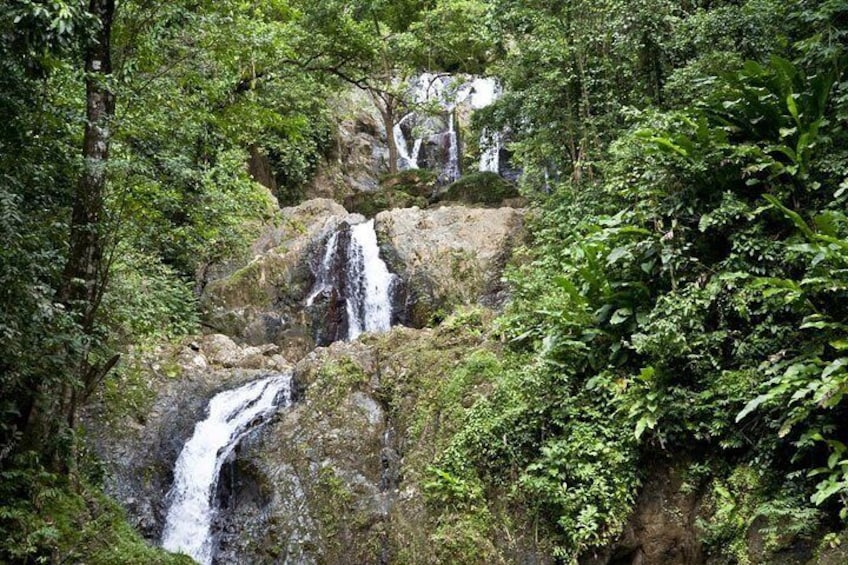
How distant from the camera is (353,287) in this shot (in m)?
15.4

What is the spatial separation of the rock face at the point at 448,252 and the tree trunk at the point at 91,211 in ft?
26.3

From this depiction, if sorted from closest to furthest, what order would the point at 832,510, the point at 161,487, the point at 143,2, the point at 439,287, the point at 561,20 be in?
the point at 832,510, the point at 143,2, the point at 161,487, the point at 561,20, the point at 439,287

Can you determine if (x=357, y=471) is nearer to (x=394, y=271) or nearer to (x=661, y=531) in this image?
(x=661, y=531)

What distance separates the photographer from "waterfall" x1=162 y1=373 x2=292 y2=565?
340 inches

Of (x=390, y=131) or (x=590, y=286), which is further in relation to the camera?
(x=390, y=131)

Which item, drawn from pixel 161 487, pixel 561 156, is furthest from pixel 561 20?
pixel 161 487

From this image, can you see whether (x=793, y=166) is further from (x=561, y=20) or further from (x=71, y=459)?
(x=71, y=459)

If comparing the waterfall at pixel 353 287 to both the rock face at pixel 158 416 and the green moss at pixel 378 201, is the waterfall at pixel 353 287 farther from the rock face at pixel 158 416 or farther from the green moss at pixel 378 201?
the green moss at pixel 378 201

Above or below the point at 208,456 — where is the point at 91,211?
above

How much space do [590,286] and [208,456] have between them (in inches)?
257

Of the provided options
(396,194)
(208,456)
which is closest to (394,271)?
(396,194)

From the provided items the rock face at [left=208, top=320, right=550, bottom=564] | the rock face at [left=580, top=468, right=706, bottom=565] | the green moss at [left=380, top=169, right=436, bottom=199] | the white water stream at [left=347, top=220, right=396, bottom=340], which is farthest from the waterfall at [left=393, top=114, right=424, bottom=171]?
the rock face at [left=580, top=468, right=706, bottom=565]

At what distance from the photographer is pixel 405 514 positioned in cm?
743

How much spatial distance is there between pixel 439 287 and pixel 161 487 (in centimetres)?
744
